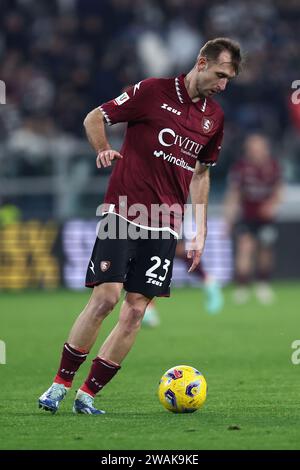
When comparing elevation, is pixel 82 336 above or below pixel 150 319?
above

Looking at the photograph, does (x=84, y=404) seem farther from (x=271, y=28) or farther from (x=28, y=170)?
(x=271, y=28)

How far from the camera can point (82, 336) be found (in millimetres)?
7566

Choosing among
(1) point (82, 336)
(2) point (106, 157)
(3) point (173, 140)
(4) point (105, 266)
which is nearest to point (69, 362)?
(1) point (82, 336)

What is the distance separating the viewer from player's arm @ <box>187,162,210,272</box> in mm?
8148

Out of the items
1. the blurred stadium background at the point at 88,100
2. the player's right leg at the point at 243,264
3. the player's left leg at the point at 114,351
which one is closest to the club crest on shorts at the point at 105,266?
the player's left leg at the point at 114,351

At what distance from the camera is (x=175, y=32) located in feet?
71.6

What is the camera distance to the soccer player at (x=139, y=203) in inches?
296

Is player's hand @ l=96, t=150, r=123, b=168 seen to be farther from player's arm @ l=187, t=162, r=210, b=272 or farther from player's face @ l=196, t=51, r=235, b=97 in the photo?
player's arm @ l=187, t=162, r=210, b=272

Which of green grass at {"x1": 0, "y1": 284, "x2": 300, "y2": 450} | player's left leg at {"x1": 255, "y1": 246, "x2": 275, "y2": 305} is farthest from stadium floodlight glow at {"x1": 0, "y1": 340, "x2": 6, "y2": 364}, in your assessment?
player's left leg at {"x1": 255, "y1": 246, "x2": 275, "y2": 305}

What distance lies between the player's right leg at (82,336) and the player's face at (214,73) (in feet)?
4.66

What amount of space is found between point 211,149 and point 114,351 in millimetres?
1561

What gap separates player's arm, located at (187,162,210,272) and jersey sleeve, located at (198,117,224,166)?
0.06 m

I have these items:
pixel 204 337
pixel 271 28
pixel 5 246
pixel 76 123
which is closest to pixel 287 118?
pixel 271 28

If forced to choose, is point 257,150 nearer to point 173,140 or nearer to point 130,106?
point 173,140
